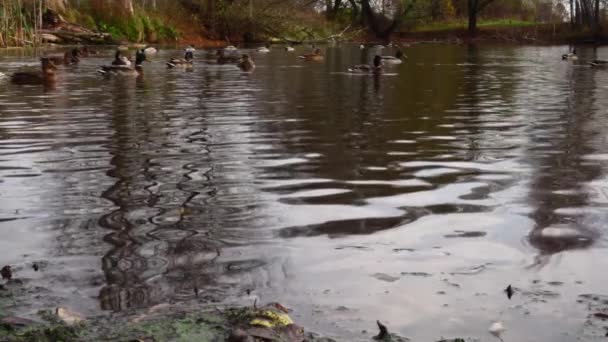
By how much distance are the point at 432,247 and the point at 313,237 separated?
2.47 ft

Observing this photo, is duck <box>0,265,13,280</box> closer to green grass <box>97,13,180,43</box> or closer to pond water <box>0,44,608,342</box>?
pond water <box>0,44,608,342</box>

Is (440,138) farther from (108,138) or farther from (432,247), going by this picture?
(432,247)

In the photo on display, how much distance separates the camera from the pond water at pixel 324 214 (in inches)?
151

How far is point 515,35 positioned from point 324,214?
63705 mm

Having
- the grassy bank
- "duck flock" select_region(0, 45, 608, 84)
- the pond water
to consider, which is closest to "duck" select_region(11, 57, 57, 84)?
"duck flock" select_region(0, 45, 608, 84)

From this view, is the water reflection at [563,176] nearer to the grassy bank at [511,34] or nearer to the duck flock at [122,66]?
the duck flock at [122,66]

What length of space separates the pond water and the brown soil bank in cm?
5217

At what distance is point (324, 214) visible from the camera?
5.57 meters

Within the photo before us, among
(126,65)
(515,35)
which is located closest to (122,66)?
(126,65)

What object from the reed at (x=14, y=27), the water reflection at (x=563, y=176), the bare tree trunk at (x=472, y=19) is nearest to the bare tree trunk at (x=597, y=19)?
the bare tree trunk at (x=472, y=19)

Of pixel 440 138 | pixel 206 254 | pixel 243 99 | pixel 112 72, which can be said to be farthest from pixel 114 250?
pixel 112 72

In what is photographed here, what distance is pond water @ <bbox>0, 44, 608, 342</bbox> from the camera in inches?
151

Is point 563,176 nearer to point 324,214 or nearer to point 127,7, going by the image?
point 324,214

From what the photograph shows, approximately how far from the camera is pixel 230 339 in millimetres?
3277
